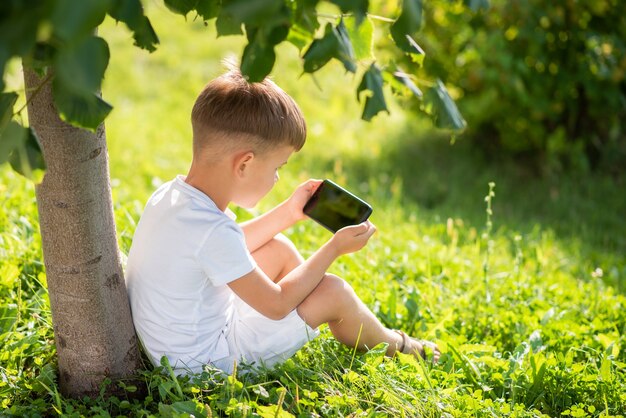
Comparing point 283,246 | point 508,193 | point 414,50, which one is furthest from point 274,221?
point 508,193

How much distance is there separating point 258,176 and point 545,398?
3.69ft

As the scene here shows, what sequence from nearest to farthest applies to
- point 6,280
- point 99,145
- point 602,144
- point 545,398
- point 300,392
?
point 99,145 → point 300,392 → point 545,398 → point 6,280 → point 602,144

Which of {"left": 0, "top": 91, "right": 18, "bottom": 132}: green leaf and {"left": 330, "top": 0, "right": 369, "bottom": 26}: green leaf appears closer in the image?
{"left": 330, "top": 0, "right": 369, "bottom": 26}: green leaf

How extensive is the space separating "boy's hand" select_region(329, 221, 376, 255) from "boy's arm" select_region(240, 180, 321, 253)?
1.00ft

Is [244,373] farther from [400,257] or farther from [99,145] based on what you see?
[400,257]

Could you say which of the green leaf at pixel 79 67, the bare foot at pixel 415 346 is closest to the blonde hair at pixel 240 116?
the bare foot at pixel 415 346

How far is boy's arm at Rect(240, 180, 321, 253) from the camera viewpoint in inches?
104

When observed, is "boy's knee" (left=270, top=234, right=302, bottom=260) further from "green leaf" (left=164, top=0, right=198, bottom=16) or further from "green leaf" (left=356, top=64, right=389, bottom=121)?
"green leaf" (left=164, top=0, right=198, bottom=16)

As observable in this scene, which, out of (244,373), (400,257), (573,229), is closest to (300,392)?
(244,373)

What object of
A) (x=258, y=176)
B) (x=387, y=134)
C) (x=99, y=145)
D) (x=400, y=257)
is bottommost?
(x=387, y=134)

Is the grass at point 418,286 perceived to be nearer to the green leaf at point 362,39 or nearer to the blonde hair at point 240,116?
the blonde hair at point 240,116

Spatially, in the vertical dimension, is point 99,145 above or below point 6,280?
above

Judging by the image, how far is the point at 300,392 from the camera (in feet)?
7.30

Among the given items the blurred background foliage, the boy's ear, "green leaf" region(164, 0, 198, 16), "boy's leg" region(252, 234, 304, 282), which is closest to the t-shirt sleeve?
the boy's ear
